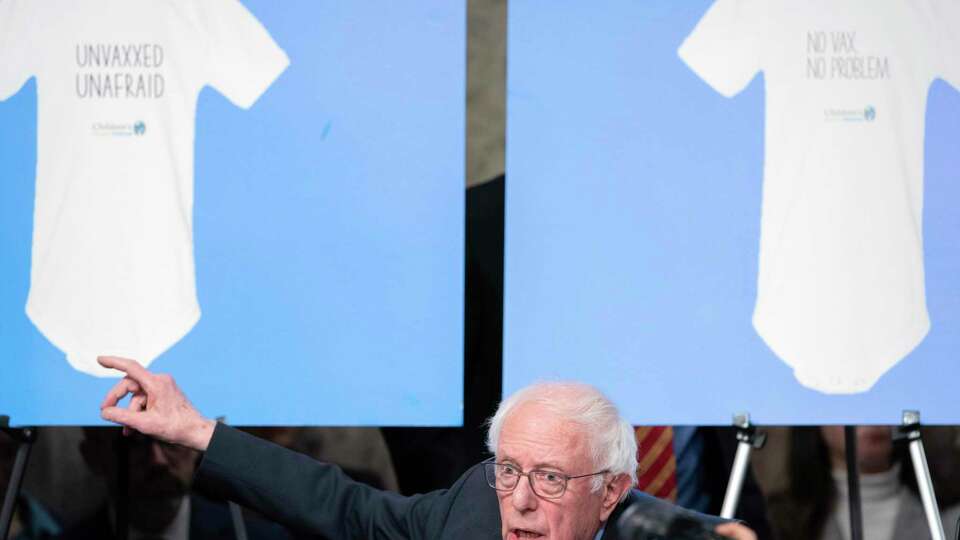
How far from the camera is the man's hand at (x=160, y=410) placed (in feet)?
8.05

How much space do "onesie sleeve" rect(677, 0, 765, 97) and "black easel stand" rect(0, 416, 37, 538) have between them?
2.15m

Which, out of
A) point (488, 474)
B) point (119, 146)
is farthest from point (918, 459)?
point (119, 146)

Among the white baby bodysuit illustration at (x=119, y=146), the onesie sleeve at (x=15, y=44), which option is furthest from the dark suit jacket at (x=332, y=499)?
the onesie sleeve at (x=15, y=44)

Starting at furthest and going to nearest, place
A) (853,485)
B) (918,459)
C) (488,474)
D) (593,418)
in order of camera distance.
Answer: (853,485) < (918,459) < (488,474) < (593,418)

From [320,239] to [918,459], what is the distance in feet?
5.82

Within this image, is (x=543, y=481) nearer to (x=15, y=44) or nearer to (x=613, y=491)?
(x=613, y=491)

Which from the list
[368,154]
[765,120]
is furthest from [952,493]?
[368,154]

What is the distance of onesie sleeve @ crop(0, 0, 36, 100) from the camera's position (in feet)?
11.8

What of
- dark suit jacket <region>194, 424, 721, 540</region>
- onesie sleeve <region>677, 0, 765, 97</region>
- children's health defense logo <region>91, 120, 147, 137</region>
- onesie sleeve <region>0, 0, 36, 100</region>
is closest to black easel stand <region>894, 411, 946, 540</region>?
onesie sleeve <region>677, 0, 765, 97</region>

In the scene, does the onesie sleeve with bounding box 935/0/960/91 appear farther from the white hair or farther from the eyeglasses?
the eyeglasses

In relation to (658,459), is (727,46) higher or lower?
higher

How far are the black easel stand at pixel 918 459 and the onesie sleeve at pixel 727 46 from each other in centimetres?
104

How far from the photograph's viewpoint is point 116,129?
358cm

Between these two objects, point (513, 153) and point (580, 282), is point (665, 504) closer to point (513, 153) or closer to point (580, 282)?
point (580, 282)
